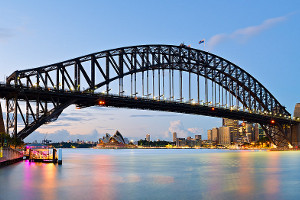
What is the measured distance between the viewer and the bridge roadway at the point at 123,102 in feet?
203

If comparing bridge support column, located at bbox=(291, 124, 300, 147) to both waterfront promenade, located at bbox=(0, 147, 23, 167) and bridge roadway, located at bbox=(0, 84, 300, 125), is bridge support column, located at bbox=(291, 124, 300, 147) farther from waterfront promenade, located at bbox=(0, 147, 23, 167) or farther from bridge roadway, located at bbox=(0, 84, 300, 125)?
waterfront promenade, located at bbox=(0, 147, 23, 167)

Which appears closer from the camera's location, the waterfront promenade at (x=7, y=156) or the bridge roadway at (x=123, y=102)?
the waterfront promenade at (x=7, y=156)

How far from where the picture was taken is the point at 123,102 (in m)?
78.6

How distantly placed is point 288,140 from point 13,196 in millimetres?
110515

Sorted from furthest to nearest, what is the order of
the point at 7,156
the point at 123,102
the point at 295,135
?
the point at 295,135
the point at 123,102
the point at 7,156

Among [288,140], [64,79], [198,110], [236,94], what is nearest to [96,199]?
[64,79]

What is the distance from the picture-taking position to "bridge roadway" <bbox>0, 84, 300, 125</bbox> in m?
61.8

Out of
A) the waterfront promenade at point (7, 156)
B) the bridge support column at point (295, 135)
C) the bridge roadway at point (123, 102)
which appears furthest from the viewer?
the bridge support column at point (295, 135)

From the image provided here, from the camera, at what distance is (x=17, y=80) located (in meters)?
62.3

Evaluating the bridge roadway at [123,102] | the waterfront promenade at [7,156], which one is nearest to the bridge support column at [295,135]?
the bridge roadway at [123,102]

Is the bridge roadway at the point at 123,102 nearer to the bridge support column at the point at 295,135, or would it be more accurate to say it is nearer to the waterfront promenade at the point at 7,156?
the bridge support column at the point at 295,135

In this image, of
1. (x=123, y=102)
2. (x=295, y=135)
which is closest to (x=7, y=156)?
(x=123, y=102)

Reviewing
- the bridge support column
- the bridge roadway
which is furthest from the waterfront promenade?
the bridge support column

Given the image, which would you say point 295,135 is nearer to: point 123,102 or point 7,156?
point 123,102
